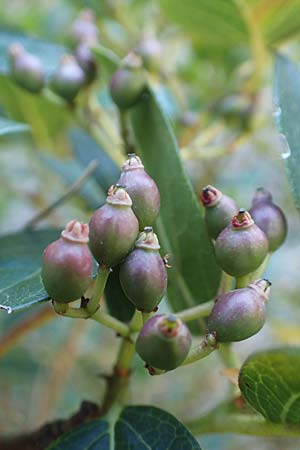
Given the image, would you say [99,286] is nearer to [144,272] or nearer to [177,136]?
[144,272]

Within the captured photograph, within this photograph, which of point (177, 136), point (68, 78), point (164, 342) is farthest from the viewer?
Answer: point (177, 136)

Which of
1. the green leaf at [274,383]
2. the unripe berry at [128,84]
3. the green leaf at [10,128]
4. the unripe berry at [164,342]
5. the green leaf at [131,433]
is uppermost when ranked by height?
the unripe berry at [128,84]

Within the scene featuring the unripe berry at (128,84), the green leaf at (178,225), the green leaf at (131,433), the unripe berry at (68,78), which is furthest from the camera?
the unripe berry at (68,78)

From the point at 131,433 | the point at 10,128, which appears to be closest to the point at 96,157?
the point at 10,128

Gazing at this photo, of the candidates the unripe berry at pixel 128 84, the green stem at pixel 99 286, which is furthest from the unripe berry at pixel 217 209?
the unripe berry at pixel 128 84

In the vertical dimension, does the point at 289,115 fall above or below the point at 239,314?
above

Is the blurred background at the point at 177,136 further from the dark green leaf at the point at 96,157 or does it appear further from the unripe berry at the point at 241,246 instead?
the unripe berry at the point at 241,246

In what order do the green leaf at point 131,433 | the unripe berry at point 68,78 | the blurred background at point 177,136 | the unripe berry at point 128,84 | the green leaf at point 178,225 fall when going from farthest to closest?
the blurred background at point 177,136 → the unripe berry at point 68,78 → the unripe berry at point 128,84 → the green leaf at point 178,225 → the green leaf at point 131,433
